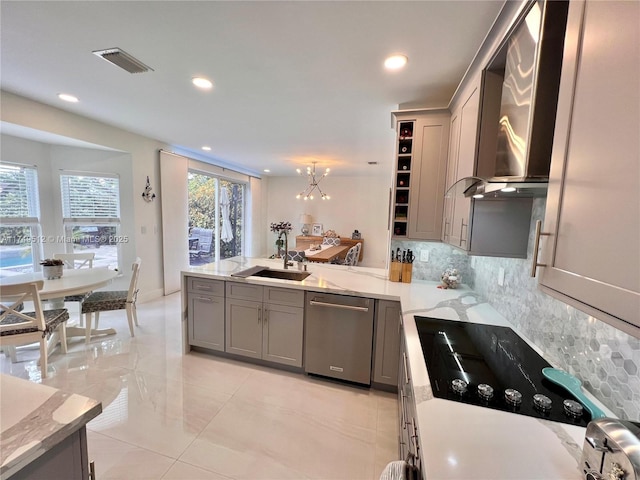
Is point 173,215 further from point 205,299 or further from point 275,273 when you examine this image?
point 275,273

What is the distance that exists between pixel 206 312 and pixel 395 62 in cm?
283

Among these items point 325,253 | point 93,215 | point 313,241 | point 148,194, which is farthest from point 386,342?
point 313,241

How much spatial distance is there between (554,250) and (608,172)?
255mm

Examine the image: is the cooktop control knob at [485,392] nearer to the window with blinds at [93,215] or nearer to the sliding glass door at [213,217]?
the window with blinds at [93,215]

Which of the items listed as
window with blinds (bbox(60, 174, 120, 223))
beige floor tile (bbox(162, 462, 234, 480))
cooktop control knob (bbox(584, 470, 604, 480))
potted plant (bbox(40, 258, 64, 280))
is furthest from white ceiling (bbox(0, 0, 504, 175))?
beige floor tile (bbox(162, 462, 234, 480))

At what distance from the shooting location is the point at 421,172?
2.42 metres

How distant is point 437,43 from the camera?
174 cm

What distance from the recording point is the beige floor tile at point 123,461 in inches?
62.2

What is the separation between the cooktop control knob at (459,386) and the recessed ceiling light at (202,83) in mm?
2756

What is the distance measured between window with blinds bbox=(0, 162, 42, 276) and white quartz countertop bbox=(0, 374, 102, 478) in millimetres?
3856

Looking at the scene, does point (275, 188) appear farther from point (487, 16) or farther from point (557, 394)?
point (557, 394)

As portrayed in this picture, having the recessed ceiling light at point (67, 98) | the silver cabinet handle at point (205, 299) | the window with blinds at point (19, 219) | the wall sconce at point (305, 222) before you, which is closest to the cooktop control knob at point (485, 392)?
the silver cabinet handle at point (205, 299)

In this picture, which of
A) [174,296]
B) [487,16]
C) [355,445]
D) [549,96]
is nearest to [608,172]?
[549,96]

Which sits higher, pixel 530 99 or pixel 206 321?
pixel 530 99
